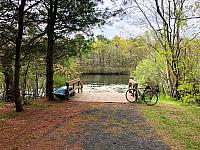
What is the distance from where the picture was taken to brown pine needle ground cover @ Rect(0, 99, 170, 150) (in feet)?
19.3

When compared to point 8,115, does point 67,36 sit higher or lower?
higher

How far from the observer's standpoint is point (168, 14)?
1452 centimetres

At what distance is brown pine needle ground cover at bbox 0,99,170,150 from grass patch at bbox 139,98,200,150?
0.94 ft

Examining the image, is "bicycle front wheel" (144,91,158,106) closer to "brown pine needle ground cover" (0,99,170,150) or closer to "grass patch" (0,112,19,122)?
"brown pine needle ground cover" (0,99,170,150)

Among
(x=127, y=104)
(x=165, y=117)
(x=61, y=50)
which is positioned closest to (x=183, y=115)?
(x=165, y=117)

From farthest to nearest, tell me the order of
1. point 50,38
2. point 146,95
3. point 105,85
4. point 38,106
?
1. point 105,85
2. point 146,95
3. point 50,38
4. point 38,106

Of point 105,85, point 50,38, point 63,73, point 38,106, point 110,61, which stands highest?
point 110,61

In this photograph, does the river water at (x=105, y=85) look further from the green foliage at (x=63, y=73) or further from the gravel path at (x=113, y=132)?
the gravel path at (x=113, y=132)

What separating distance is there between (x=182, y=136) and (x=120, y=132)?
5.11ft

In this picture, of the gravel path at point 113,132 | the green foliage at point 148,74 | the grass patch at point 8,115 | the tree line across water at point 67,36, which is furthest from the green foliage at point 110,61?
the grass patch at point 8,115

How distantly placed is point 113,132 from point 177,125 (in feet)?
7.18

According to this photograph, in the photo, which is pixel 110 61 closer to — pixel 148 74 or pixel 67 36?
pixel 148 74

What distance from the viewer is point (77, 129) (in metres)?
7.23

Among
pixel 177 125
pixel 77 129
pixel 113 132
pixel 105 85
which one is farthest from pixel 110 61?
pixel 113 132
